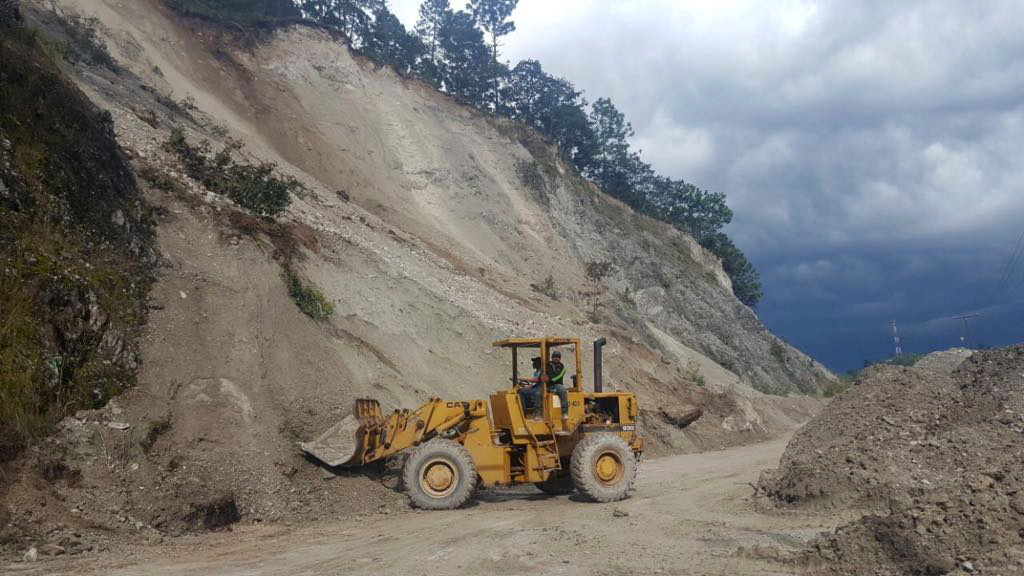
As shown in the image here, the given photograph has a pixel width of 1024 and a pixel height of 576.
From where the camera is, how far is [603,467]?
11.9 metres

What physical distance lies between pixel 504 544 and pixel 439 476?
2497 mm

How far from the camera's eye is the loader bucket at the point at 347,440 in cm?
1143

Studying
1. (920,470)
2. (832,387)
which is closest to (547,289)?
(920,470)

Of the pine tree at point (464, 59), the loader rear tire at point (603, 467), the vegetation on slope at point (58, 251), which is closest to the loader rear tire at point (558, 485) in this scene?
the loader rear tire at point (603, 467)

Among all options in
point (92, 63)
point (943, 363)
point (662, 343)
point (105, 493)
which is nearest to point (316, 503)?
point (105, 493)

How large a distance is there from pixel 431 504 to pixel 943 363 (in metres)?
18.2

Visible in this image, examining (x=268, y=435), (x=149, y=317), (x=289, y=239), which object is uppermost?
Answer: (x=289, y=239)

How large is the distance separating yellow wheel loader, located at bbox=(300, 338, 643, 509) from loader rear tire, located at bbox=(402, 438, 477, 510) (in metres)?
0.01

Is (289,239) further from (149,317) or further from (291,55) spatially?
(291,55)

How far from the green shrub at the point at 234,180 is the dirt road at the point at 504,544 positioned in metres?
10.4

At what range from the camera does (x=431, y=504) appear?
11.0 m

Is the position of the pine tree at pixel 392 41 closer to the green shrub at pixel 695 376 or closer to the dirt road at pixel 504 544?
the green shrub at pixel 695 376

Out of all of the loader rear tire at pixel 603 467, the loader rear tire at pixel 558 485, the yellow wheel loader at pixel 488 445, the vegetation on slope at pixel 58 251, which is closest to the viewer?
the vegetation on slope at pixel 58 251

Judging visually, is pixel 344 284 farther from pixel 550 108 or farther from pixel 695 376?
pixel 550 108
